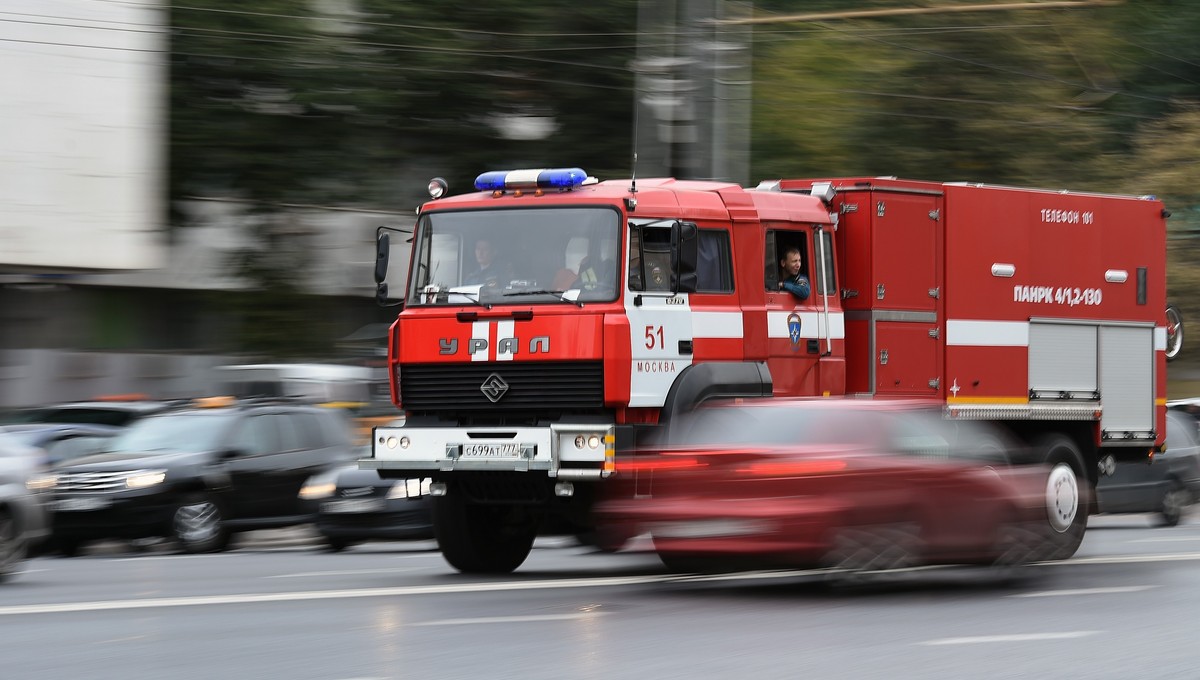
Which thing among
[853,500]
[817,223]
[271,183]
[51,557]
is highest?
[271,183]

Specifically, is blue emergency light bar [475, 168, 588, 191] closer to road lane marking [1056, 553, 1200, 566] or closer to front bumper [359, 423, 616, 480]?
front bumper [359, 423, 616, 480]

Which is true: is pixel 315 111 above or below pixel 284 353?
above

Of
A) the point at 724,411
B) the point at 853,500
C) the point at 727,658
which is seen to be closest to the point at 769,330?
the point at 724,411

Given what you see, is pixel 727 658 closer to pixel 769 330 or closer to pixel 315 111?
pixel 769 330

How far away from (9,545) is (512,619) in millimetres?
4864

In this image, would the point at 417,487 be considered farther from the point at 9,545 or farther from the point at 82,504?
the point at 82,504

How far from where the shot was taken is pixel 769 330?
14.0 metres

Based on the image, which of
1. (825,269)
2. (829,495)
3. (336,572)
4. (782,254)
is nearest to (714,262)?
(782,254)

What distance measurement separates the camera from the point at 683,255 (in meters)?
13.2

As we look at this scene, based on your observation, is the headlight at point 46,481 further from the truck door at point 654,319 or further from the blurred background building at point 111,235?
the blurred background building at point 111,235

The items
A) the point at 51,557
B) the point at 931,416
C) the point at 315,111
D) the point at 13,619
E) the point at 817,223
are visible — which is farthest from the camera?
the point at 315,111

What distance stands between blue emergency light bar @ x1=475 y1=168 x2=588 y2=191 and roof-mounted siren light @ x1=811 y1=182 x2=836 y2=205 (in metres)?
2.22

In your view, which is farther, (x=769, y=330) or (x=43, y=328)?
(x=43, y=328)

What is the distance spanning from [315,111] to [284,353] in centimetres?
450
